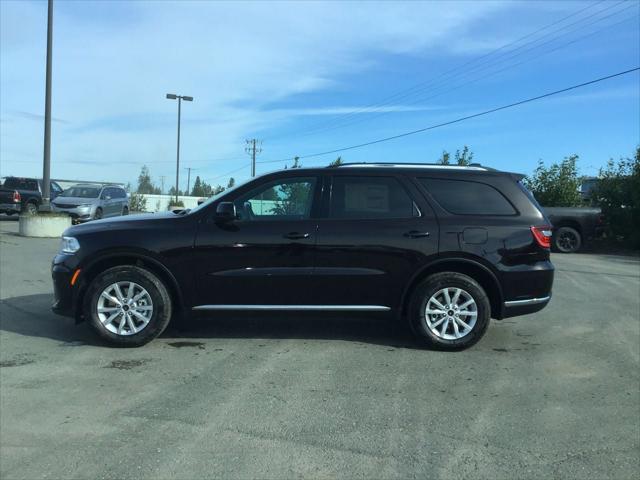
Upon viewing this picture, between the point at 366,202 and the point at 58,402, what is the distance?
10.9 feet

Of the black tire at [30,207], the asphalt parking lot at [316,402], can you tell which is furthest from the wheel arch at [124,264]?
A: the black tire at [30,207]

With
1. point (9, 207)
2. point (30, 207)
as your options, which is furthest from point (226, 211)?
point (9, 207)

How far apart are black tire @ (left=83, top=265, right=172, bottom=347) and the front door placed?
14.4 inches

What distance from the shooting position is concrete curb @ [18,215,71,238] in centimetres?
1680

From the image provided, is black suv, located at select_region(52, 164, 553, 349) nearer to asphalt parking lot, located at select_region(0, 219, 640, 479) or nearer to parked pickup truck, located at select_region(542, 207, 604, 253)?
asphalt parking lot, located at select_region(0, 219, 640, 479)

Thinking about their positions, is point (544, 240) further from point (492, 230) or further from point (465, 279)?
point (465, 279)

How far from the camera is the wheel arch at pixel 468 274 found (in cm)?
562

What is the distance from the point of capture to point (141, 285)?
218 inches

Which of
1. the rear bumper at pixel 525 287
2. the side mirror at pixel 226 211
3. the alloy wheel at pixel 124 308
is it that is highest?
the side mirror at pixel 226 211

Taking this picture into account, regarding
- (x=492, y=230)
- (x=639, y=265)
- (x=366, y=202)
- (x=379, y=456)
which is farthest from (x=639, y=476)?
(x=639, y=265)

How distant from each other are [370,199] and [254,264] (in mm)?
1361

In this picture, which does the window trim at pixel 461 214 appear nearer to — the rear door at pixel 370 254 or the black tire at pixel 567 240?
the rear door at pixel 370 254

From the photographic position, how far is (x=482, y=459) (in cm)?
341

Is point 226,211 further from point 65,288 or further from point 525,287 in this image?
point 525,287
